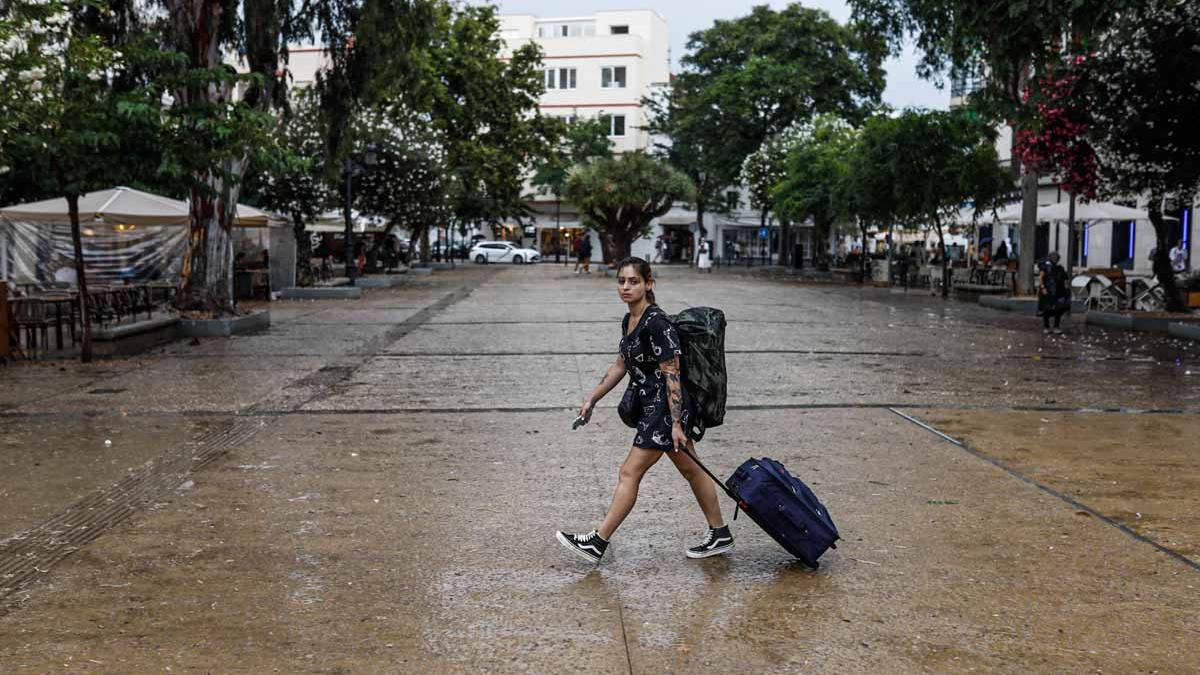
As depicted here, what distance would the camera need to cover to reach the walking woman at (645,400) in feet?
18.0

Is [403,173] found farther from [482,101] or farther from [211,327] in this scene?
[211,327]

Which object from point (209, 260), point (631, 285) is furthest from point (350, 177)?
point (631, 285)

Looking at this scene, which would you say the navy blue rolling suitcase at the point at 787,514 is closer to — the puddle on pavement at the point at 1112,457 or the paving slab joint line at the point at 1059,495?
the paving slab joint line at the point at 1059,495

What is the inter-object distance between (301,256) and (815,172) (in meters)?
18.1

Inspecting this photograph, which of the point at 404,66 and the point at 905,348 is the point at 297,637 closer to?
the point at 905,348

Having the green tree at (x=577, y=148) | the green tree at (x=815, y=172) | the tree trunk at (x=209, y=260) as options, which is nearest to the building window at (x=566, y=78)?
the green tree at (x=577, y=148)

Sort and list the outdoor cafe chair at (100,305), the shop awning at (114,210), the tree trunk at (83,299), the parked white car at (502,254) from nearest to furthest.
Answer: the tree trunk at (83,299), the outdoor cafe chair at (100,305), the shop awning at (114,210), the parked white car at (502,254)

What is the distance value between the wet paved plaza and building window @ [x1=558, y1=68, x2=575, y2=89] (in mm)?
65830

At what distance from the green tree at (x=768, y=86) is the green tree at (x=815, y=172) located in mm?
8733

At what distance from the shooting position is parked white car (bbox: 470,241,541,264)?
2579 inches

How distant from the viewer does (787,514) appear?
548 centimetres

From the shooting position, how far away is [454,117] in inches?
1802

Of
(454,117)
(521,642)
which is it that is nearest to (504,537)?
(521,642)

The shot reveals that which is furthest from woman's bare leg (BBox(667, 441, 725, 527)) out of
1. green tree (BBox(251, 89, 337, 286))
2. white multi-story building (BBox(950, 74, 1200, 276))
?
white multi-story building (BBox(950, 74, 1200, 276))
